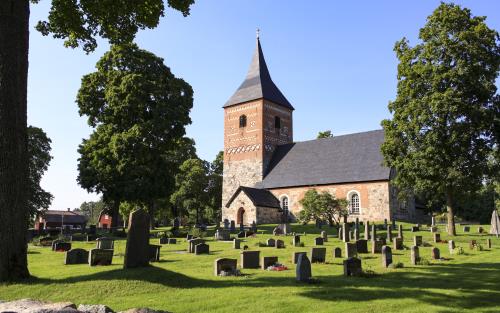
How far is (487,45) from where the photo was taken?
2505 cm

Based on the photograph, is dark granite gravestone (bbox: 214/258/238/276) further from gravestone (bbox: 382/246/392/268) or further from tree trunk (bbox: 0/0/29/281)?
gravestone (bbox: 382/246/392/268)

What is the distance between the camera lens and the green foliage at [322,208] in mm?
35625

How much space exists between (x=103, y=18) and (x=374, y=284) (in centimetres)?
1138

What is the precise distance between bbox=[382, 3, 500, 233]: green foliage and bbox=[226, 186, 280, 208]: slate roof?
59.7ft

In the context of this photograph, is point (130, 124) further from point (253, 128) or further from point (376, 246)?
point (253, 128)

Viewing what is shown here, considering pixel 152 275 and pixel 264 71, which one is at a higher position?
pixel 264 71

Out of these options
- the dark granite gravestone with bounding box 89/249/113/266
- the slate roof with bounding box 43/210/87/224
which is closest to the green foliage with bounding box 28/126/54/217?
the dark granite gravestone with bounding box 89/249/113/266

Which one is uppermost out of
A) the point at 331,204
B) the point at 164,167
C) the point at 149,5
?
the point at 149,5

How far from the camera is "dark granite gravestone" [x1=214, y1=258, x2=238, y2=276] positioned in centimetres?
1198

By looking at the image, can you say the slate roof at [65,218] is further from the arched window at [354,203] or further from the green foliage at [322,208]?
the arched window at [354,203]

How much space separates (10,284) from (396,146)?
2365 centimetres

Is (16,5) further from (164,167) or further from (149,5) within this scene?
(164,167)

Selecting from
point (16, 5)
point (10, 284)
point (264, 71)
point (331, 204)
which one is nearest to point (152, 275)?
point (10, 284)

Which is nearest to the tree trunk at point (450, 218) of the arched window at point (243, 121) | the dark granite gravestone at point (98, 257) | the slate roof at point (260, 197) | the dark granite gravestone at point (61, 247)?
the slate roof at point (260, 197)
